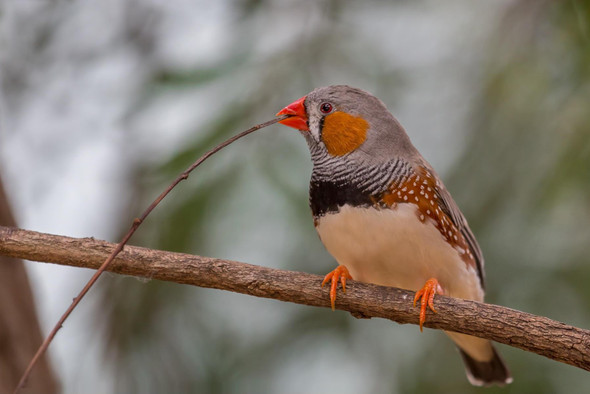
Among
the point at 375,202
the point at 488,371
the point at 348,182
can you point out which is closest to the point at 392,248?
the point at 375,202

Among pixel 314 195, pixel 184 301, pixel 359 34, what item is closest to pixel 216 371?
pixel 184 301

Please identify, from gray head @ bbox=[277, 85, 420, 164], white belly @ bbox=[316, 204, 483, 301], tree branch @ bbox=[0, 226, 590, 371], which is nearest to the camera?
tree branch @ bbox=[0, 226, 590, 371]

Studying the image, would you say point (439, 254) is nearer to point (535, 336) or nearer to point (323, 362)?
point (535, 336)

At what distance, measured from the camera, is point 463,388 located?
383 cm

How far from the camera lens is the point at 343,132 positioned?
289cm

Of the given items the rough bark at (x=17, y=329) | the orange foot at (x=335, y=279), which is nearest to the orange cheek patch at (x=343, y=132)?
the orange foot at (x=335, y=279)

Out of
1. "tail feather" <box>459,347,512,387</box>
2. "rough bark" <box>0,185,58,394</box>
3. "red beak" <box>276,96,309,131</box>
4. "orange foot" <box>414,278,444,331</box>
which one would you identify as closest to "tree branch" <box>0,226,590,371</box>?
"orange foot" <box>414,278,444,331</box>

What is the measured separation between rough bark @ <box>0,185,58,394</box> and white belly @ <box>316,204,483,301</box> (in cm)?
155

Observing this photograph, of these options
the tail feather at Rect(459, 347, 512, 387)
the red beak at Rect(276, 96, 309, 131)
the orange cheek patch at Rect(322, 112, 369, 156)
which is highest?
the red beak at Rect(276, 96, 309, 131)

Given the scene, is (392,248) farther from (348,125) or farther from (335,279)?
(348,125)

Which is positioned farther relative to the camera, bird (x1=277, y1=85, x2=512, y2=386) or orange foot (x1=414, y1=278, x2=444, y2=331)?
bird (x1=277, y1=85, x2=512, y2=386)

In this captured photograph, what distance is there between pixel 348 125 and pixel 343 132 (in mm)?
33

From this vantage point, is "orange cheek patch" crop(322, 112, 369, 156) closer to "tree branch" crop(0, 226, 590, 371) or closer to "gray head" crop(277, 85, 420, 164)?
"gray head" crop(277, 85, 420, 164)

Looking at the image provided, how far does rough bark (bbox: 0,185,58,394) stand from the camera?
3449 mm
